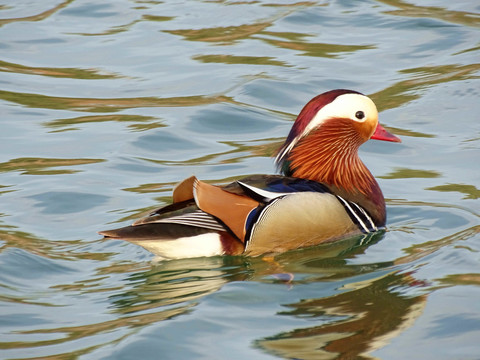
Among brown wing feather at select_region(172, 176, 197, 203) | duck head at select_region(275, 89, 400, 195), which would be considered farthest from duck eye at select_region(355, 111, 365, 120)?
brown wing feather at select_region(172, 176, 197, 203)

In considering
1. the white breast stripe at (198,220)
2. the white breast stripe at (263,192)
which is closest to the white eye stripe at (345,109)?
the white breast stripe at (263,192)

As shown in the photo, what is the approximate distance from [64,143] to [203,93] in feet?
5.30

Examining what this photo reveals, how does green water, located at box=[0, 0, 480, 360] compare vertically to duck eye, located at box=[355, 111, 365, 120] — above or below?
below

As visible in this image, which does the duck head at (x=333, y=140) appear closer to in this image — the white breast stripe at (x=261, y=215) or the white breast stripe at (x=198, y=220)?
the white breast stripe at (x=261, y=215)

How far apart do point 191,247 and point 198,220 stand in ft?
0.55

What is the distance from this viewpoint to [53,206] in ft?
21.4

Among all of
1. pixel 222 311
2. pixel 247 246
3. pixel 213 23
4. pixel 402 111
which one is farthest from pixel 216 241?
pixel 213 23

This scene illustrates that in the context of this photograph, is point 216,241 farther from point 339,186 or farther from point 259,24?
point 259,24

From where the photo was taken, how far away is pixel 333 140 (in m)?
6.19

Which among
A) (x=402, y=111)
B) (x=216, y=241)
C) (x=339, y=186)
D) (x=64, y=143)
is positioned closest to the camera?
(x=216, y=241)

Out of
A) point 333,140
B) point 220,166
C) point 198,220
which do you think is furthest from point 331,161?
point 220,166

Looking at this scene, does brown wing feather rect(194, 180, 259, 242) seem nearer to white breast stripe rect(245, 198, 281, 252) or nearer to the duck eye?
white breast stripe rect(245, 198, 281, 252)

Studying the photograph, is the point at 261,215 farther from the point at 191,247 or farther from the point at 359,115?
the point at 359,115

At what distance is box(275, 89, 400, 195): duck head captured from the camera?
6.04 meters
